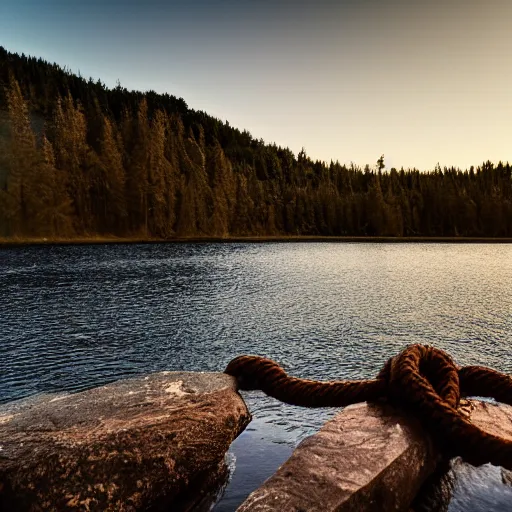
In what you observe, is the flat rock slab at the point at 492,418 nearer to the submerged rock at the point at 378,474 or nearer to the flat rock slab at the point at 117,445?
the submerged rock at the point at 378,474

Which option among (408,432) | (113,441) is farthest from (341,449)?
(113,441)

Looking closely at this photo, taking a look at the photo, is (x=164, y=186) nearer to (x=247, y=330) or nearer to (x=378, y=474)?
(x=247, y=330)

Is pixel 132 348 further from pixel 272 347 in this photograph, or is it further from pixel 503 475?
pixel 503 475

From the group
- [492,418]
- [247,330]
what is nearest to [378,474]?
[492,418]

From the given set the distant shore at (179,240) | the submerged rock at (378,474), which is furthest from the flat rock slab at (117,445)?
Answer: the distant shore at (179,240)

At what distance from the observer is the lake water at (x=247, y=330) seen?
8.38 meters

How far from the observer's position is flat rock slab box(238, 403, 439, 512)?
2.95 metres

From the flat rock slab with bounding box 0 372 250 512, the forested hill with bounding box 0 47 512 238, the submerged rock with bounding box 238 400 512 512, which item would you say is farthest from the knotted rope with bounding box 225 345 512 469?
the forested hill with bounding box 0 47 512 238

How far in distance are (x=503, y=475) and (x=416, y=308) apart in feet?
57.7

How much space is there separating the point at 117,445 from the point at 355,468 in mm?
2038

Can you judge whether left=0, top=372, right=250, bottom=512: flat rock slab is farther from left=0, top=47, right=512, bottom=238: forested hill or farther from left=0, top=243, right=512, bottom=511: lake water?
left=0, top=47, right=512, bottom=238: forested hill

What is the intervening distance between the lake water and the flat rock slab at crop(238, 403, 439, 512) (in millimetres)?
1453

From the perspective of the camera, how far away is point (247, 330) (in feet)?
54.1

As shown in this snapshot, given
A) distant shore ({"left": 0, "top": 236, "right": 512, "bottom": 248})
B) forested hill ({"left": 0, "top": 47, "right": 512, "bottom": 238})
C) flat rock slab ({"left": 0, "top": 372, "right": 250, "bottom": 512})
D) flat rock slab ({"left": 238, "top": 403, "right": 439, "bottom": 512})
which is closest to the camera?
flat rock slab ({"left": 238, "top": 403, "right": 439, "bottom": 512})
